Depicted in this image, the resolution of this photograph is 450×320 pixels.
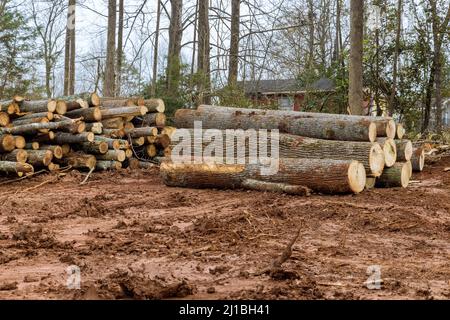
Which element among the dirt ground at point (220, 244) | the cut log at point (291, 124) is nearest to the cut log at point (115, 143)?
the cut log at point (291, 124)

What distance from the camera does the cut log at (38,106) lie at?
36.3ft

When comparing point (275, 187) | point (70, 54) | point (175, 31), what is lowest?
point (275, 187)

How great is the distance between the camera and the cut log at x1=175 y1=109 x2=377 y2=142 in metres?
8.66

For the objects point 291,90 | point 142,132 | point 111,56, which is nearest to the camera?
point 142,132

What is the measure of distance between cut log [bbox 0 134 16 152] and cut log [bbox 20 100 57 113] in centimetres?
95

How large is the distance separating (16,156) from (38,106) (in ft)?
4.37

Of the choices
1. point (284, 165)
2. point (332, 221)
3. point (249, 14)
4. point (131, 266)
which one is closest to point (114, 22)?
point (249, 14)

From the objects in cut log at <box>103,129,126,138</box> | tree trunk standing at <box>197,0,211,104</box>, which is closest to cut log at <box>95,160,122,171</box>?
cut log at <box>103,129,126,138</box>

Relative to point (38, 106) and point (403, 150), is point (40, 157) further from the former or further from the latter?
point (403, 150)

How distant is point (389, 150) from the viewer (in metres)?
8.80

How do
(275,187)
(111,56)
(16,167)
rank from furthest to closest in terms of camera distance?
(111,56) < (16,167) < (275,187)

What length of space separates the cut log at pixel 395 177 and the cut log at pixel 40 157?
20.4ft
